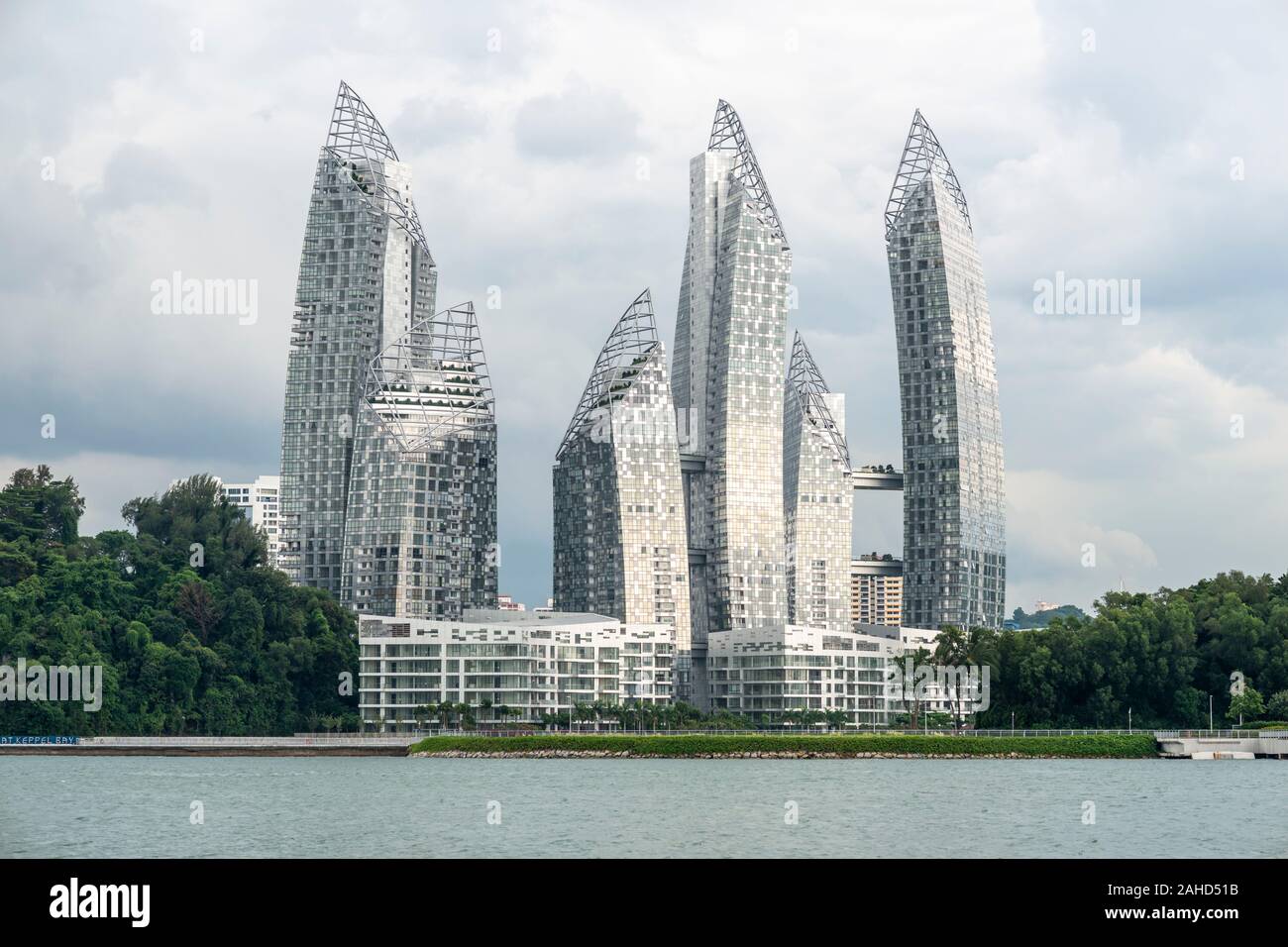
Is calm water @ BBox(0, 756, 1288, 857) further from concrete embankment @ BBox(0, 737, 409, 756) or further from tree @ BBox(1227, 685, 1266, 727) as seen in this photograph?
concrete embankment @ BBox(0, 737, 409, 756)

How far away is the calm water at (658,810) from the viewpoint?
244ft

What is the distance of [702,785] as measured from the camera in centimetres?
11788

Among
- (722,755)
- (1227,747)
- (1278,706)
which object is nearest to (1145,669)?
(1278,706)

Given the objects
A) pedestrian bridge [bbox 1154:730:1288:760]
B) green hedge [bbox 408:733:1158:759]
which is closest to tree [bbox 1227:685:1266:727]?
pedestrian bridge [bbox 1154:730:1288:760]

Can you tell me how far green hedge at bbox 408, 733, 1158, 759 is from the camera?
161625 mm

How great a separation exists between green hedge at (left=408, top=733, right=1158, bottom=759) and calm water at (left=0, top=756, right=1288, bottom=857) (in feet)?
33.4

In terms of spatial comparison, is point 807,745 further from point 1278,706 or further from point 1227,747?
point 1278,706

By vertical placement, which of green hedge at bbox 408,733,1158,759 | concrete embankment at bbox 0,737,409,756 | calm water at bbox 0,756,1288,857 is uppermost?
calm water at bbox 0,756,1288,857

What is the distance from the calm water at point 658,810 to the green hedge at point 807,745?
33.4 ft

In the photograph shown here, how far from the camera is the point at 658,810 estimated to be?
94125mm

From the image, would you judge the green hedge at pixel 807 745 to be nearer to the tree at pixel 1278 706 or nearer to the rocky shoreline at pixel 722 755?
the rocky shoreline at pixel 722 755
